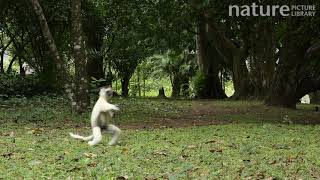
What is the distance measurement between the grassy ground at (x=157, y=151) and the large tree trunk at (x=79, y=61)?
1.66 feet

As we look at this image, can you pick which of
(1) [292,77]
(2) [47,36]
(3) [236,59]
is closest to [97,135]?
(2) [47,36]

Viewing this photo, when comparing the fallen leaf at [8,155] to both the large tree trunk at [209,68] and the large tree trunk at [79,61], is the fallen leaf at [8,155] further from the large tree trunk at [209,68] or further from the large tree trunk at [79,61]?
the large tree trunk at [209,68]

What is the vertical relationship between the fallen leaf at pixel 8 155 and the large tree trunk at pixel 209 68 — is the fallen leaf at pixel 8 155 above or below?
below

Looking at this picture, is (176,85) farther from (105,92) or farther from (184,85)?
(105,92)

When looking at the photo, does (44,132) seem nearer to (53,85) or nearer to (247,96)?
(53,85)

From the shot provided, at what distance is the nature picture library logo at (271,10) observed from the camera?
48.5 ft

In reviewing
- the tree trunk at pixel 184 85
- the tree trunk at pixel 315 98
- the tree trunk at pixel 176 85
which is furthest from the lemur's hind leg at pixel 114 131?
the tree trunk at pixel 176 85

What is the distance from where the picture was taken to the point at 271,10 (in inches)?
622

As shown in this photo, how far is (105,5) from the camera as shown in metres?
21.8

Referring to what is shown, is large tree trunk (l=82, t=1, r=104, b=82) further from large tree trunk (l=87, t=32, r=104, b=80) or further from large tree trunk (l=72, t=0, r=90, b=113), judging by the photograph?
large tree trunk (l=72, t=0, r=90, b=113)

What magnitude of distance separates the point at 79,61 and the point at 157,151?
6.80m

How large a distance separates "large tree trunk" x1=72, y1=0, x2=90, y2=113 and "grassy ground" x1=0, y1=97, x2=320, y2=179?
1.66 feet

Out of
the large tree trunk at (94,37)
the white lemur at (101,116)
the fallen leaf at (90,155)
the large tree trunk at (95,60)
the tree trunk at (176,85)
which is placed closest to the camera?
the fallen leaf at (90,155)

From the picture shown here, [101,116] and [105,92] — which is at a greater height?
[105,92]
